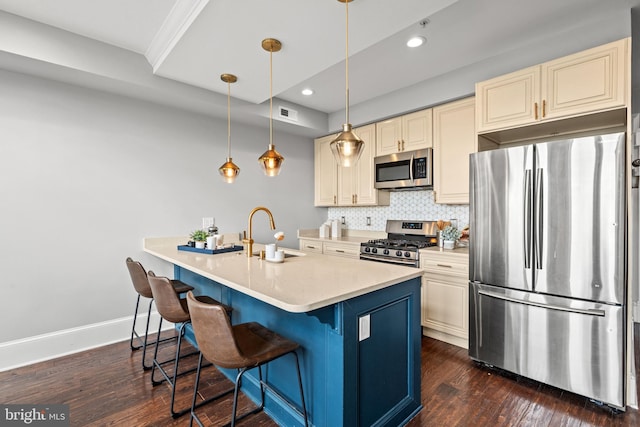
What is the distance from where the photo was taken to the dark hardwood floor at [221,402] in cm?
188

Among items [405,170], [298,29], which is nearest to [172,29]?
[298,29]

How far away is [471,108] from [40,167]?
13.4 feet

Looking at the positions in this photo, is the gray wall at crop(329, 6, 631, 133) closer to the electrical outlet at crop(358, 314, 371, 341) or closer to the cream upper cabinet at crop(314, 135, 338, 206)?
the cream upper cabinet at crop(314, 135, 338, 206)

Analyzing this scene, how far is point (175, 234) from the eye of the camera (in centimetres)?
343

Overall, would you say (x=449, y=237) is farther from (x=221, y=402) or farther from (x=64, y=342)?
(x=64, y=342)

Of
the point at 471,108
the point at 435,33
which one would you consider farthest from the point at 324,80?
the point at 471,108

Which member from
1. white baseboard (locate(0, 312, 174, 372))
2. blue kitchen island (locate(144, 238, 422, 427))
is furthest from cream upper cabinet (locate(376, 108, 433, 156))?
white baseboard (locate(0, 312, 174, 372))

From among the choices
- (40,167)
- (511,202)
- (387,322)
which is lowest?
(387,322)

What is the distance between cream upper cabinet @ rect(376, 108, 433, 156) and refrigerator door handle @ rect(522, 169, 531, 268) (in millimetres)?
1290

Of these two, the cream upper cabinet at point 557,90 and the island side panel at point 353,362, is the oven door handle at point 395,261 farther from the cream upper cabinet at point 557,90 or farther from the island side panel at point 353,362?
the cream upper cabinet at point 557,90

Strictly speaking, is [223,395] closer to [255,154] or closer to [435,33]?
[255,154]

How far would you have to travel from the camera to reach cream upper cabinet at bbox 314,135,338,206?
4.57 m

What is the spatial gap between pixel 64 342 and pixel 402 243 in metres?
3.48

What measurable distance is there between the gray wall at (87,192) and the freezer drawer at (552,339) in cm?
302
